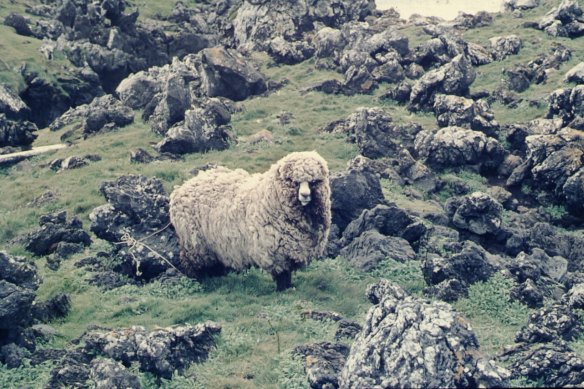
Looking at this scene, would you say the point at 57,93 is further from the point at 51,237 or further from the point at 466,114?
the point at 51,237

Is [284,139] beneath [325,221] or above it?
beneath

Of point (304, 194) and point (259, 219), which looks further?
point (259, 219)

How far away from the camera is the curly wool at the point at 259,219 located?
1975 centimetres

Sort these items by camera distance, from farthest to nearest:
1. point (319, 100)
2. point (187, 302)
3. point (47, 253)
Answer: point (319, 100) < point (47, 253) < point (187, 302)

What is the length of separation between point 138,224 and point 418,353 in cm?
1175

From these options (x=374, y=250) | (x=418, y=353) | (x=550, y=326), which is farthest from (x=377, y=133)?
(x=418, y=353)

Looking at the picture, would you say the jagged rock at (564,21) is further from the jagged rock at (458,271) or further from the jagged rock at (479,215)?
the jagged rock at (458,271)

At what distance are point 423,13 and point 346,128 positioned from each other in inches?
1063

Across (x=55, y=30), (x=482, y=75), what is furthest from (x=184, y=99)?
(x=55, y=30)

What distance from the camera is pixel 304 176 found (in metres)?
19.6

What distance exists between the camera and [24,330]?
16719 mm

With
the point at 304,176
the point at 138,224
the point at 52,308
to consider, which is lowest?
the point at 52,308

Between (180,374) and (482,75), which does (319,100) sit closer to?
(482,75)

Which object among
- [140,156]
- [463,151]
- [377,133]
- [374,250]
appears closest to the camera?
[374,250]
